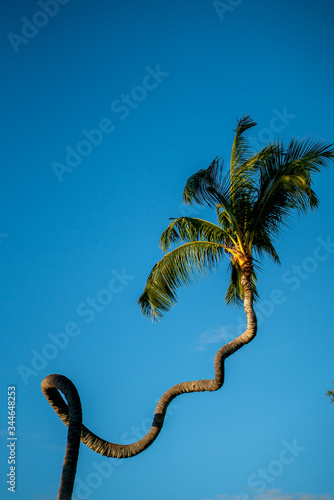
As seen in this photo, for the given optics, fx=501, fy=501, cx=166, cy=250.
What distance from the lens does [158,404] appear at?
28.3 feet

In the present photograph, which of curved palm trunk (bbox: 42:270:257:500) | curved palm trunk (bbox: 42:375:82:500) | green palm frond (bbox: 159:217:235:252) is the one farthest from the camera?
green palm frond (bbox: 159:217:235:252)

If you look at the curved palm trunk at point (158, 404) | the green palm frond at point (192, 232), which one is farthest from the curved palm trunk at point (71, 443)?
the green palm frond at point (192, 232)

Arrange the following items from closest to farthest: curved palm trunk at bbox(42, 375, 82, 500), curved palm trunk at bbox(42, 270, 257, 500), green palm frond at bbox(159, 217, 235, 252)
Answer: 1. curved palm trunk at bbox(42, 375, 82, 500)
2. curved palm trunk at bbox(42, 270, 257, 500)
3. green palm frond at bbox(159, 217, 235, 252)

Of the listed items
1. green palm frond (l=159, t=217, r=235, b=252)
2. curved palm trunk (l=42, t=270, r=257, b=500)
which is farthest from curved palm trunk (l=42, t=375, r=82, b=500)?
green palm frond (l=159, t=217, r=235, b=252)

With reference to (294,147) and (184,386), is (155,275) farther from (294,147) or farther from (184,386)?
(294,147)

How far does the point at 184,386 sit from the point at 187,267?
11.8 ft

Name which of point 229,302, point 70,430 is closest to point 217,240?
point 229,302

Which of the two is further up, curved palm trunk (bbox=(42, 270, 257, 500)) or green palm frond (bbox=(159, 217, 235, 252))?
green palm frond (bbox=(159, 217, 235, 252))

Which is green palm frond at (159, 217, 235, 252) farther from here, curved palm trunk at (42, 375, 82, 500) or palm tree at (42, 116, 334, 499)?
curved palm trunk at (42, 375, 82, 500)

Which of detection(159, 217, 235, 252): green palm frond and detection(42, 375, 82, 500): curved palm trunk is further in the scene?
detection(159, 217, 235, 252): green palm frond

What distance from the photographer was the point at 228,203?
38.6 feet

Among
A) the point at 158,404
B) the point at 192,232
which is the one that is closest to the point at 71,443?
the point at 158,404

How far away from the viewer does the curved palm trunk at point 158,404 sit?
717 centimetres

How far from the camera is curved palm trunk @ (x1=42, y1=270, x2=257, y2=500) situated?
23.5 feet
